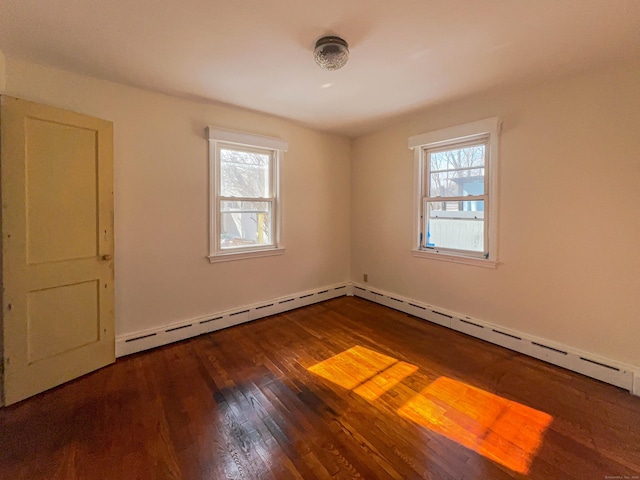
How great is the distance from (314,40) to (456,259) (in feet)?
8.56

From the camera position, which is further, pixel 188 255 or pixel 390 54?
pixel 188 255

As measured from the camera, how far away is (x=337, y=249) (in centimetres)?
443

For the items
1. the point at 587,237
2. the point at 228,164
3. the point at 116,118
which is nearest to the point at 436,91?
the point at 587,237

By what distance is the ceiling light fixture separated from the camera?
6.23ft

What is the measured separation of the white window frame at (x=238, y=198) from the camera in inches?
122

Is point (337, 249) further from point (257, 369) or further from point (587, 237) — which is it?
point (587, 237)

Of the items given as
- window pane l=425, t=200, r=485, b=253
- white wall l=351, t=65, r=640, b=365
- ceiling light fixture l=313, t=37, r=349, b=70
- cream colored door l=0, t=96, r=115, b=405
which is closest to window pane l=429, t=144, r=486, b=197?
window pane l=425, t=200, r=485, b=253

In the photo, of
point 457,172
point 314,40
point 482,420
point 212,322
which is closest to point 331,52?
point 314,40

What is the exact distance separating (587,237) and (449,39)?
6.45ft

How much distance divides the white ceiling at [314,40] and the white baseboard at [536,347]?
2362mm

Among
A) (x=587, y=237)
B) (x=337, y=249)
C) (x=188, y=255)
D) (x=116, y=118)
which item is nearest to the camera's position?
(x=587, y=237)

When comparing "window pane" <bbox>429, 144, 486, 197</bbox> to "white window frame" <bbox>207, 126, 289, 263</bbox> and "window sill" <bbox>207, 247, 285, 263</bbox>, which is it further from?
"window sill" <bbox>207, 247, 285, 263</bbox>

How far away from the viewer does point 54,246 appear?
215 cm

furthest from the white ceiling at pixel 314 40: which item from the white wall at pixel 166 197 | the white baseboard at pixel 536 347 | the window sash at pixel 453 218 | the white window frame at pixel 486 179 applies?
the white baseboard at pixel 536 347
